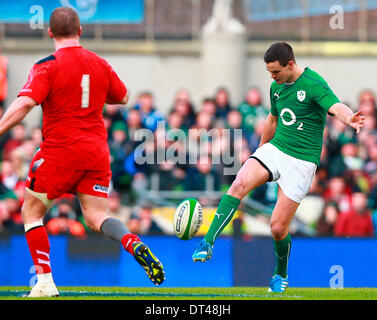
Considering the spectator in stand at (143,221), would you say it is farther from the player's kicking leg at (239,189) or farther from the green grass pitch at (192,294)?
the player's kicking leg at (239,189)

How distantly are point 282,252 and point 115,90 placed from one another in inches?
92.5

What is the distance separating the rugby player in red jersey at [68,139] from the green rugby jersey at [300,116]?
1.70 meters

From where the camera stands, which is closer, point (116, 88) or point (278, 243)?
point (116, 88)

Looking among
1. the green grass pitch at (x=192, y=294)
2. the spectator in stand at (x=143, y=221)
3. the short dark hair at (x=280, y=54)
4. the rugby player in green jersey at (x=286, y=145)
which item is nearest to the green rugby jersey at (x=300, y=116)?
the rugby player in green jersey at (x=286, y=145)

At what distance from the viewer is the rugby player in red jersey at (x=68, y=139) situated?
27.5 ft

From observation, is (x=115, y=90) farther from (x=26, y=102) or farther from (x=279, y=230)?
(x=279, y=230)

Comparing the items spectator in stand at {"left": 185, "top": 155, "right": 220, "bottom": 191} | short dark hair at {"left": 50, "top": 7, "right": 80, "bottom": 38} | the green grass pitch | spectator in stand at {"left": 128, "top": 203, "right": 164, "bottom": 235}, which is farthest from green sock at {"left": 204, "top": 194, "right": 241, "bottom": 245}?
spectator in stand at {"left": 185, "top": 155, "right": 220, "bottom": 191}

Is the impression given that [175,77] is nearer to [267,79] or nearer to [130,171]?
[267,79]

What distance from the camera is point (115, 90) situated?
8.73 meters

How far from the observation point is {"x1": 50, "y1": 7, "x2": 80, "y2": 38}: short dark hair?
8.45 m

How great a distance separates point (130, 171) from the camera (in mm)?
15086

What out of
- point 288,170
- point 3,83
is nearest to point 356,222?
point 288,170
